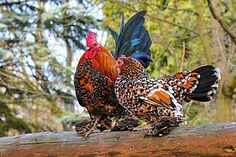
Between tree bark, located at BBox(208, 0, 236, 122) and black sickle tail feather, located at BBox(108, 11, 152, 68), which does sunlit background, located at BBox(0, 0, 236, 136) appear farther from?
black sickle tail feather, located at BBox(108, 11, 152, 68)

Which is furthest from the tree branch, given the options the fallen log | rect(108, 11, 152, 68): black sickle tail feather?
the fallen log

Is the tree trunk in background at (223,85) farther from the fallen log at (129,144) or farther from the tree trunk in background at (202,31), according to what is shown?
the fallen log at (129,144)

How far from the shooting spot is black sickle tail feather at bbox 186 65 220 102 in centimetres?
159

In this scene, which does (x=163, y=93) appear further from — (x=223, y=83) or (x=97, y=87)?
(x=223, y=83)

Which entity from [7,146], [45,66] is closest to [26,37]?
[45,66]

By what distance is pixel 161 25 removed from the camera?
167 inches

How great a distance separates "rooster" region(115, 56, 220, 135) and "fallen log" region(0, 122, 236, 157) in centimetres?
5

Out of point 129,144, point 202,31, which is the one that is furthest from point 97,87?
point 202,31

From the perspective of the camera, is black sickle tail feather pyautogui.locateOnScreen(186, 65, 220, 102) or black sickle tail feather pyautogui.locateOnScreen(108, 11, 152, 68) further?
black sickle tail feather pyautogui.locateOnScreen(108, 11, 152, 68)

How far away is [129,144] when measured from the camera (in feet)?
5.37

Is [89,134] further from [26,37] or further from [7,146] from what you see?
[26,37]

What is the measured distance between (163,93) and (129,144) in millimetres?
217

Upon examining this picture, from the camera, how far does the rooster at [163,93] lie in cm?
158

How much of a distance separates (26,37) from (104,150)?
3.73 metres
